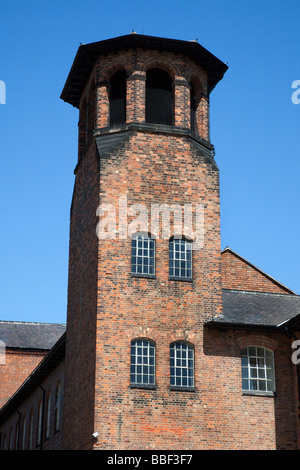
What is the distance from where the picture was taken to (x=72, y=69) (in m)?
30.5

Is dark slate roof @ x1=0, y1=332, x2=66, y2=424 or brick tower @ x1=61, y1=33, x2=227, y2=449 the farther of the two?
dark slate roof @ x1=0, y1=332, x2=66, y2=424

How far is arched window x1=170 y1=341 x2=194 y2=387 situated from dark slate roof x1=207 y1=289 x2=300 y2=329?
3.84 ft

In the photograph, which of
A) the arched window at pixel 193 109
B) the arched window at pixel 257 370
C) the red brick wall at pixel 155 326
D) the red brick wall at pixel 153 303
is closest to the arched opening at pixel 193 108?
the arched window at pixel 193 109

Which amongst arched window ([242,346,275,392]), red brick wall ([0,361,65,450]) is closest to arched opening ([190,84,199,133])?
arched window ([242,346,275,392])

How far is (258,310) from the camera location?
27484 mm

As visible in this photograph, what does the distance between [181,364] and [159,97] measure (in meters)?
10.8

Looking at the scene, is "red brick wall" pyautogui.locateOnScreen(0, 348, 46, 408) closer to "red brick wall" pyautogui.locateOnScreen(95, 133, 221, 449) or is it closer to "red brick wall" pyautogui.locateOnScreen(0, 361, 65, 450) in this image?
"red brick wall" pyautogui.locateOnScreen(0, 361, 65, 450)

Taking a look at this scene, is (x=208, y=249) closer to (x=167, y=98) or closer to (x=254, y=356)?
(x=254, y=356)

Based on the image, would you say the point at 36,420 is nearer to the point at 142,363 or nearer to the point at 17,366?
the point at 142,363

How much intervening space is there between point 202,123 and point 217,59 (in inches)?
105

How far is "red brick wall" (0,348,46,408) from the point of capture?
2053 inches

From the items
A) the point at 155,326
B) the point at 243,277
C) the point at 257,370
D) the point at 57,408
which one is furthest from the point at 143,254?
the point at 57,408

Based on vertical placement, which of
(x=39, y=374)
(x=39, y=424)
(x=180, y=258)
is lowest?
(x=39, y=424)
